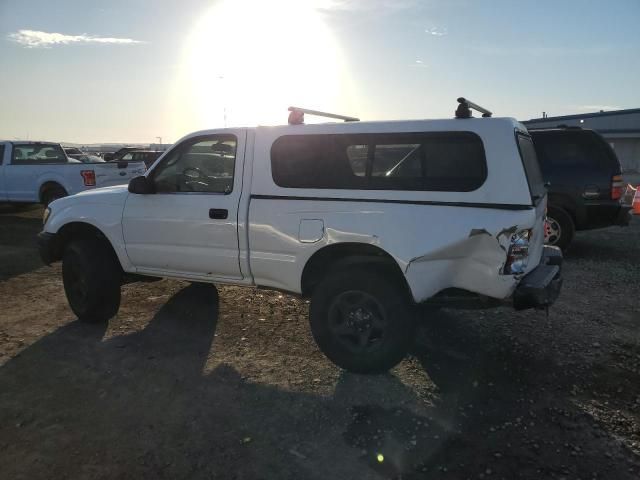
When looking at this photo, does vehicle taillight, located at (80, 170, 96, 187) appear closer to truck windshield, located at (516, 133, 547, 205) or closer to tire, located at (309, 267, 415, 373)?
tire, located at (309, 267, 415, 373)

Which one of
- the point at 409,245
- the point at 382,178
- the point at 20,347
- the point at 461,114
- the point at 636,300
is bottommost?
the point at 20,347

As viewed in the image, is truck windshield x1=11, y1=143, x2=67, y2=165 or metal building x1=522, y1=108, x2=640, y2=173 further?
metal building x1=522, y1=108, x2=640, y2=173

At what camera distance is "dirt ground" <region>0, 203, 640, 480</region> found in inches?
111

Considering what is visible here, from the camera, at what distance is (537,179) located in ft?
13.4

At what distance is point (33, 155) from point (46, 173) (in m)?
1.00

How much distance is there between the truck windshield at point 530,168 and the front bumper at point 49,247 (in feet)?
14.8

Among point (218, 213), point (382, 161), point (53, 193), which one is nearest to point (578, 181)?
point (382, 161)

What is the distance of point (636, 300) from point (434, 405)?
11.8 ft

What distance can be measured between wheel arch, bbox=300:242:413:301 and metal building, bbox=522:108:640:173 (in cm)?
3676

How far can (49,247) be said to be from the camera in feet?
16.8

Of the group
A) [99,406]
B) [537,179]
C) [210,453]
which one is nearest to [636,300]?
[537,179]

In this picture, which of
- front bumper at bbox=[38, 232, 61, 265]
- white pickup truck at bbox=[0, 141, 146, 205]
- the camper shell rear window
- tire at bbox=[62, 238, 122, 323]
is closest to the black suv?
the camper shell rear window

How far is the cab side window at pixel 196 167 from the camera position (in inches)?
174

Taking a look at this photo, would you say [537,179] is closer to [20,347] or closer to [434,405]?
[434,405]
